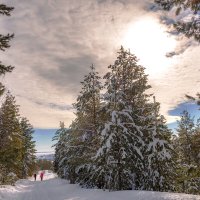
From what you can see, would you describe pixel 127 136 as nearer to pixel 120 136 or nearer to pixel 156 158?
pixel 120 136

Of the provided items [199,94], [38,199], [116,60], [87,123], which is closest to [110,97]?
[116,60]

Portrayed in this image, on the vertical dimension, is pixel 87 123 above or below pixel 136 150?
above

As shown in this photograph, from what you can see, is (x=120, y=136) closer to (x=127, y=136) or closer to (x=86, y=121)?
(x=127, y=136)

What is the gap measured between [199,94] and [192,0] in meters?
3.68

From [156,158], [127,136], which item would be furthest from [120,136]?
[156,158]

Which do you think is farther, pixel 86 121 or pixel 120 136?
pixel 86 121

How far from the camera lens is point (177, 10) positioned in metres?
12.1

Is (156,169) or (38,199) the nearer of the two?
(38,199)

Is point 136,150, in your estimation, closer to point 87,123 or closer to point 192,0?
point 87,123

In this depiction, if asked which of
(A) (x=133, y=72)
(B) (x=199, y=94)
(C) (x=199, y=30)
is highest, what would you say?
(A) (x=133, y=72)

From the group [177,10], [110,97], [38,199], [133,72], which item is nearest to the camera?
[177,10]

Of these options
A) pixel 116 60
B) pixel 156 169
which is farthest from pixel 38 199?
pixel 116 60

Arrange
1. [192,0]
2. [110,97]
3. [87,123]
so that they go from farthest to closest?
[87,123], [110,97], [192,0]

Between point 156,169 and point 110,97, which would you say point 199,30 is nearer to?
point 110,97
